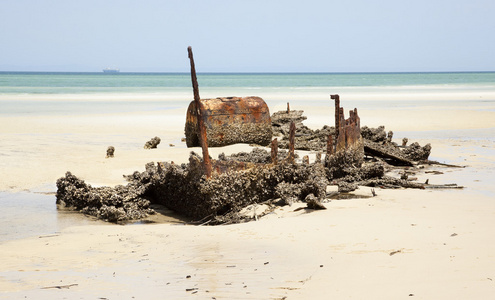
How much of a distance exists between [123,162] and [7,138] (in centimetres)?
476

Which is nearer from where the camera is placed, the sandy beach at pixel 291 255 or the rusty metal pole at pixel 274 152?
the sandy beach at pixel 291 255

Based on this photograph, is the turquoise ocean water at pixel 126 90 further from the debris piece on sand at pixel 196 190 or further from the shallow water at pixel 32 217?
the debris piece on sand at pixel 196 190

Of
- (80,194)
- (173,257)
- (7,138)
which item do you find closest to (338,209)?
(173,257)

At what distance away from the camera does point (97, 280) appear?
398cm

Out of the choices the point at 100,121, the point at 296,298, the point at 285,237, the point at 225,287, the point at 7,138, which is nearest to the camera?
the point at 296,298

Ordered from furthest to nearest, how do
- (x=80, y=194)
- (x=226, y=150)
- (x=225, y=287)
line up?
(x=226, y=150)
(x=80, y=194)
(x=225, y=287)

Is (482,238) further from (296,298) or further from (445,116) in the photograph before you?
(445,116)

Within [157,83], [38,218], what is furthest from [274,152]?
[157,83]

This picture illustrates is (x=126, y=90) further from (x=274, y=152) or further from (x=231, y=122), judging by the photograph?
(x=274, y=152)

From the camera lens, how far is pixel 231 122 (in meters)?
11.0

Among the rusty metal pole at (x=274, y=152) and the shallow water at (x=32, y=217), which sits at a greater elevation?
the rusty metal pole at (x=274, y=152)

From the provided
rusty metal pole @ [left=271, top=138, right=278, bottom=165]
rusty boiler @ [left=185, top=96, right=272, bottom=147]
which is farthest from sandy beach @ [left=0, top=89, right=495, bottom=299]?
rusty boiler @ [left=185, top=96, right=272, bottom=147]

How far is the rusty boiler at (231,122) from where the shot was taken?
10805 mm

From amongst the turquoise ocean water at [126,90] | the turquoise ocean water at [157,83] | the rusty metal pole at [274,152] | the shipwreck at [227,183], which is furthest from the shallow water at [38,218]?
the turquoise ocean water at [157,83]
